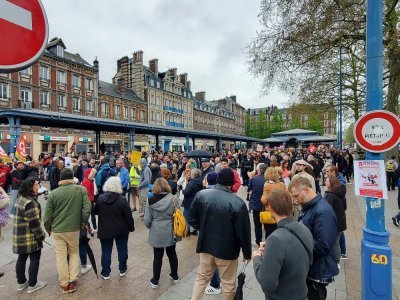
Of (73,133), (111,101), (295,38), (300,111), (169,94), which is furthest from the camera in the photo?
(169,94)

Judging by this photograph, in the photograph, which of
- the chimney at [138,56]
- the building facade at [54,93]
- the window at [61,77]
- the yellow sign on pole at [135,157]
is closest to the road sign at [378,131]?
the yellow sign on pole at [135,157]

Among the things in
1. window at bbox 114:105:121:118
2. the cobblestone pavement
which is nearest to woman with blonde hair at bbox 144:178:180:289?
the cobblestone pavement

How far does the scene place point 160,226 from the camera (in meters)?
3.96

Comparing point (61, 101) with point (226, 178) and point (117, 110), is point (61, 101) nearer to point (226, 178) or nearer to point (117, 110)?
point (117, 110)

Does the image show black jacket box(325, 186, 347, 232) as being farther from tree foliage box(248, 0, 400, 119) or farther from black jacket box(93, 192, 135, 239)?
tree foliage box(248, 0, 400, 119)

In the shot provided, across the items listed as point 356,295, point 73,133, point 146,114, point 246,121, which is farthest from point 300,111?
point 246,121

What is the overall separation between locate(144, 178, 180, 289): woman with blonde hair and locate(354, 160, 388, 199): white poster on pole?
8.69 ft

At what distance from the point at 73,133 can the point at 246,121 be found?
6274cm

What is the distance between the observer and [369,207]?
3012mm

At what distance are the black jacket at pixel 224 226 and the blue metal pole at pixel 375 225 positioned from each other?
1.37 metres

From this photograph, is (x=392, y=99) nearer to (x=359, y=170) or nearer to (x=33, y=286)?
(x=359, y=170)

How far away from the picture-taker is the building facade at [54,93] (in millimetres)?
28375

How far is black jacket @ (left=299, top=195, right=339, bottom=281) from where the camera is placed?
2.46 metres

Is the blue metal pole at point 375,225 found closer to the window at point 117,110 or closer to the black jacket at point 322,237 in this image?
the black jacket at point 322,237
